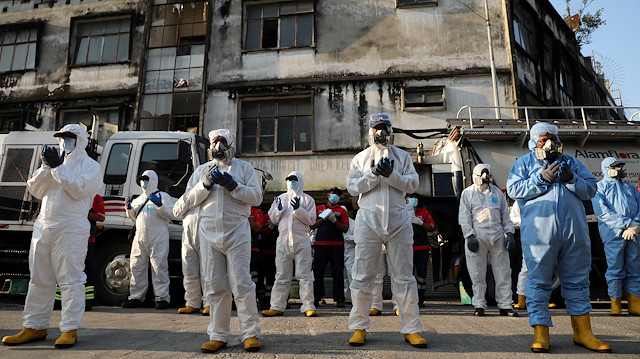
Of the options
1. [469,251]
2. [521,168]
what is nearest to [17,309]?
[469,251]

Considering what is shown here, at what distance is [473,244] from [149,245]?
16.3ft

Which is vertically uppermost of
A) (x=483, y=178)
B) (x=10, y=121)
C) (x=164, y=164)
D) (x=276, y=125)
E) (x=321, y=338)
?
(x=10, y=121)

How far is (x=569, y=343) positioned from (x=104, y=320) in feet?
17.0

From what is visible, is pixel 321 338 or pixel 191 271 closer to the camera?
pixel 321 338

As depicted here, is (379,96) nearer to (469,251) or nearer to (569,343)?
(469,251)

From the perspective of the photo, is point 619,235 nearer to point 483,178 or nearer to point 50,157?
point 483,178

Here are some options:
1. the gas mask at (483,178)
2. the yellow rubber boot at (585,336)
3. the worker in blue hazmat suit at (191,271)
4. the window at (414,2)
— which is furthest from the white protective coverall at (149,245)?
the window at (414,2)

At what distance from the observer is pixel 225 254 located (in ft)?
12.9

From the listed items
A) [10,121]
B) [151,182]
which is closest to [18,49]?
[10,121]

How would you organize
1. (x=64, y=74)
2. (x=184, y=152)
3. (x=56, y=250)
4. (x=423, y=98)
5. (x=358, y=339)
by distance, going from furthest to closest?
(x=64, y=74) < (x=423, y=98) < (x=184, y=152) < (x=56, y=250) < (x=358, y=339)

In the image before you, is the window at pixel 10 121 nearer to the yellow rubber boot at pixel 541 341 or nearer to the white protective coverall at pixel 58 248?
the white protective coverall at pixel 58 248

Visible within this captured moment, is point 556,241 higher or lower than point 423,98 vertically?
lower

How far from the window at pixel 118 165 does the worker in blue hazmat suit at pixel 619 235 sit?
7.47m

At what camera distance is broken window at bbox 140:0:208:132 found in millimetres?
14938
